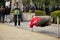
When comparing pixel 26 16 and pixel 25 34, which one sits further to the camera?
pixel 26 16

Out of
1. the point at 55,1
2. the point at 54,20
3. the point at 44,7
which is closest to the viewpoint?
the point at 54,20

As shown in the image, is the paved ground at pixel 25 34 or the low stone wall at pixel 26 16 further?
the low stone wall at pixel 26 16

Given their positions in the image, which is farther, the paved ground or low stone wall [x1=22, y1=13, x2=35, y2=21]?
low stone wall [x1=22, y1=13, x2=35, y2=21]

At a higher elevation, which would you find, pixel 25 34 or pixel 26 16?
pixel 25 34

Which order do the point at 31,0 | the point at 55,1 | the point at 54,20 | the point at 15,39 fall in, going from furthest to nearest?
the point at 31,0
the point at 55,1
the point at 54,20
the point at 15,39

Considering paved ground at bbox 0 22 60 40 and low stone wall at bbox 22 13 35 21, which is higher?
paved ground at bbox 0 22 60 40

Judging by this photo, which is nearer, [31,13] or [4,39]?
[4,39]

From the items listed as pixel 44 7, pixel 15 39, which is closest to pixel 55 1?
pixel 44 7

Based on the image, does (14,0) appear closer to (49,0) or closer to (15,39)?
(49,0)

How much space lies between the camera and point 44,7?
3209 cm

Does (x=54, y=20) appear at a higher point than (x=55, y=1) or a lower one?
lower

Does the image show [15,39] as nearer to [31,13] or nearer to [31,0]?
[31,13]

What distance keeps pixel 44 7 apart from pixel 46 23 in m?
15.8

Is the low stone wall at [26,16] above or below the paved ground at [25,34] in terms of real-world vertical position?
below
